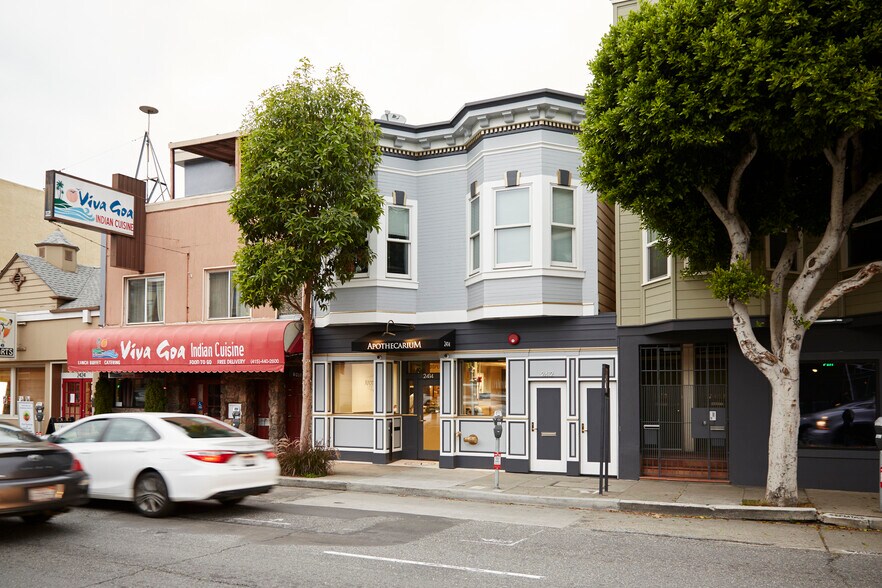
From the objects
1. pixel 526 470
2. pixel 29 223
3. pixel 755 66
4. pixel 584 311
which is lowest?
pixel 526 470

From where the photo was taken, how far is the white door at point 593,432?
50.1ft

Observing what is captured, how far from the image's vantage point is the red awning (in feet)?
58.4

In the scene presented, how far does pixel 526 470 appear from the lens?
52.3 ft

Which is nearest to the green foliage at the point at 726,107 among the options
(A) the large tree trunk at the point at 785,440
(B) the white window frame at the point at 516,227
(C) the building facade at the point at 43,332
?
(A) the large tree trunk at the point at 785,440

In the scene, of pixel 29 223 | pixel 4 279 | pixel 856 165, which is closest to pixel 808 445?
pixel 856 165

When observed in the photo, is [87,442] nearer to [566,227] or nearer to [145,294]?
[566,227]

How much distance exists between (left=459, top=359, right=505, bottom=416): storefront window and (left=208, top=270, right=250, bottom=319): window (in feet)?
21.0

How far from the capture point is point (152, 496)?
10469 millimetres

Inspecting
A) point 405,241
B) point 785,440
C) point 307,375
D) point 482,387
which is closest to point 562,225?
point 405,241

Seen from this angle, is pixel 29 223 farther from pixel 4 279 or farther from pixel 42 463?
pixel 42 463

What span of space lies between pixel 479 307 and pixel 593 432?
11.7 feet

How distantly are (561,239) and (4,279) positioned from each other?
1940cm

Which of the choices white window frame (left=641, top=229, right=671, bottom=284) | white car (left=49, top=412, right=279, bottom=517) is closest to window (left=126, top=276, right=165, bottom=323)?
white car (left=49, top=412, right=279, bottom=517)

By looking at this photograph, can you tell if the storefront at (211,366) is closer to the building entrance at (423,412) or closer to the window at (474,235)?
the building entrance at (423,412)
